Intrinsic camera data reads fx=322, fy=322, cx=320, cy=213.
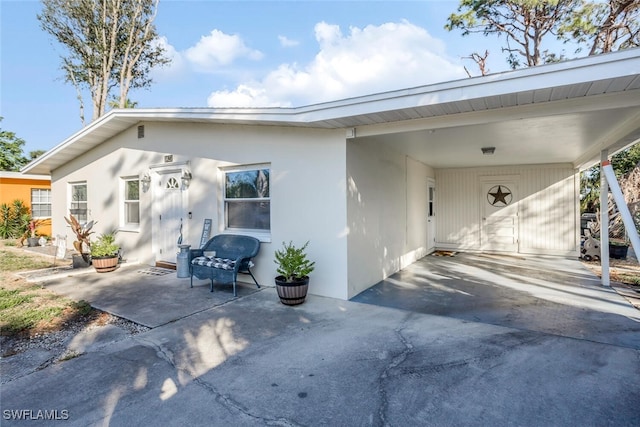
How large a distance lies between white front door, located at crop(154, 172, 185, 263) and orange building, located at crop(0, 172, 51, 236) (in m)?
8.99

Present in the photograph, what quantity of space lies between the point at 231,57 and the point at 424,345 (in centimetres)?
1225

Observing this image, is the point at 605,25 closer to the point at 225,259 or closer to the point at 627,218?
the point at 627,218

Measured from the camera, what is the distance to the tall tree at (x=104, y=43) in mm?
13375

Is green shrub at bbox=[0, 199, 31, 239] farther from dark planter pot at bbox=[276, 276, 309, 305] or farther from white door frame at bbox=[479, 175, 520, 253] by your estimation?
white door frame at bbox=[479, 175, 520, 253]

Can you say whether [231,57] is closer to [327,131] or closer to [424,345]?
[327,131]

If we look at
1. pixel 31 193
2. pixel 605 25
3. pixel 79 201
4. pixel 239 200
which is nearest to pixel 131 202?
pixel 79 201

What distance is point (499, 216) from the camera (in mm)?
9125

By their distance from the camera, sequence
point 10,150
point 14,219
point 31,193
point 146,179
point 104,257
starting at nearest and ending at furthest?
1. point 104,257
2. point 146,179
3. point 14,219
4. point 31,193
5. point 10,150

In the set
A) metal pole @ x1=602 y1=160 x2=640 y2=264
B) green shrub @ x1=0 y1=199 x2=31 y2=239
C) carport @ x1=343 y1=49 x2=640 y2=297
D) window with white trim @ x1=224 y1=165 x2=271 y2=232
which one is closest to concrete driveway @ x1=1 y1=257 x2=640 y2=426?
metal pole @ x1=602 y1=160 x2=640 y2=264

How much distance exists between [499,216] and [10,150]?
91.6 feet

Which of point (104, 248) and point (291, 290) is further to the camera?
point (104, 248)

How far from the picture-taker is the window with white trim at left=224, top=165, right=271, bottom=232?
18.1ft

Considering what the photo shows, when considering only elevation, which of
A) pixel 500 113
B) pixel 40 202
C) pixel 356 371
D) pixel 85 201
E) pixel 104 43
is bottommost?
pixel 356 371

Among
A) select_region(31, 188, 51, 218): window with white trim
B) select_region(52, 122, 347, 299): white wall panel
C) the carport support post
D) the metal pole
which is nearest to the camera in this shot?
the metal pole
